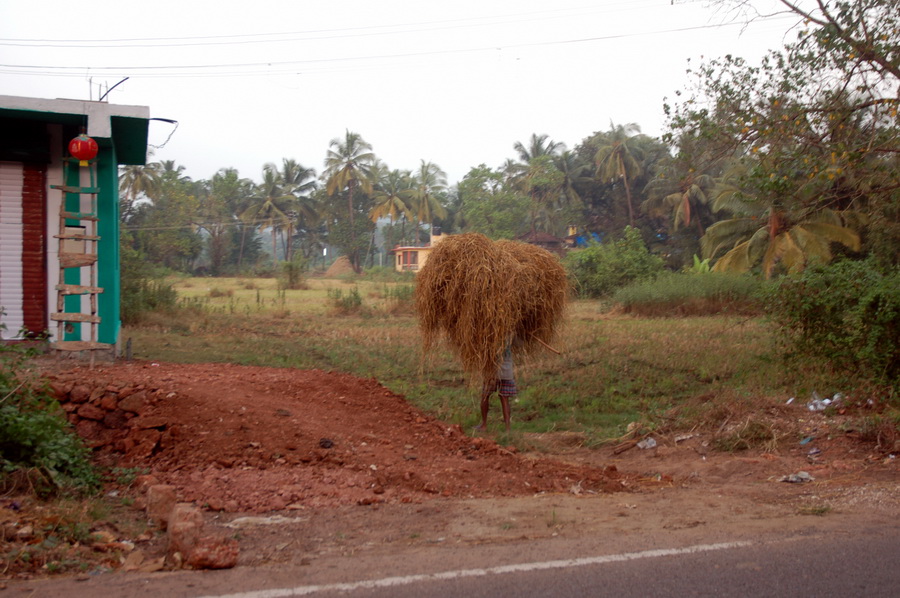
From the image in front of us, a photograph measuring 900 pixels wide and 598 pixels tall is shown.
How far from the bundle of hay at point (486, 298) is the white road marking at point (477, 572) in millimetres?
3892

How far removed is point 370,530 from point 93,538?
164 centimetres

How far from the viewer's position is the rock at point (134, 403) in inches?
259

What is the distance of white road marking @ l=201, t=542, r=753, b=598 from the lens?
360cm

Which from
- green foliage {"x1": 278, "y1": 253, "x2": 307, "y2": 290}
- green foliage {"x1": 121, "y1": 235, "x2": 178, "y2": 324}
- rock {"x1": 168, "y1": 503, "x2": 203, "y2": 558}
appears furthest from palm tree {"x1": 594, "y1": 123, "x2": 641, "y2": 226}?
rock {"x1": 168, "y1": 503, "x2": 203, "y2": 558}

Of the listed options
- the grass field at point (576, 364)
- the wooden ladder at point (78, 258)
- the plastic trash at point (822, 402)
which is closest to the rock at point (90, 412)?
the wooden ladder at point (78, 258)

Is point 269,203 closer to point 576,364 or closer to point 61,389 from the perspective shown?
point 576,364

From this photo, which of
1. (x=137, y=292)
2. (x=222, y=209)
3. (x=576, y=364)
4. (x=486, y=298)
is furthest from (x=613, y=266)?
(x=222, y=209)

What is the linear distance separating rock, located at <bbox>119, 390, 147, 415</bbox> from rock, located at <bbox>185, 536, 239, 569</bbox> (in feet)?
9.29

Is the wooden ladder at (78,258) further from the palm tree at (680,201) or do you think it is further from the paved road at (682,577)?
the palm tree at (680,201)

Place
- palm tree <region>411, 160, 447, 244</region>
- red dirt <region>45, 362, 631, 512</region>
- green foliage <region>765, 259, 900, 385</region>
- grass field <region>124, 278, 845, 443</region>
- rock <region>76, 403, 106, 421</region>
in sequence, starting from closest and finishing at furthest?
red dirt <region>45, 362, 631, 512</region>, rock <region>76, 403, 106, 421</region>, green foliage <region>765, 259, 900, 385</region>, grass field <region>124, 278, 845, 443</region>, palm tree <region>411, 160, 447, 244</region>

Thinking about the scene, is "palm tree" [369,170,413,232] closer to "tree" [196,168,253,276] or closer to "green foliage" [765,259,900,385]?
"tree" [196,168,253,276]

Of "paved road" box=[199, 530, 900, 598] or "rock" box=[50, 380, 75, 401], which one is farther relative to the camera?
"rock" box=[50, 380, 75, 401]

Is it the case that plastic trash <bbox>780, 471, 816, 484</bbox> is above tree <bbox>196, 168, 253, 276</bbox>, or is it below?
below

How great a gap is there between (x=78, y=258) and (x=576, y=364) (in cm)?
771
